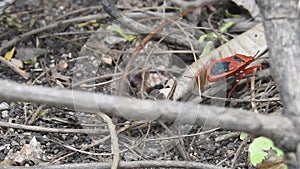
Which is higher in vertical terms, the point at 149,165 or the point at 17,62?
the point at 17,62

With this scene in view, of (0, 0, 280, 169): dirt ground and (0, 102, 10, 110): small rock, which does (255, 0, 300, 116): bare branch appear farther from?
(0, 102, 10, 110): small rock

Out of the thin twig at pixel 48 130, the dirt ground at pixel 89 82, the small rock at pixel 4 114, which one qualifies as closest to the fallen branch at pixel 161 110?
the dirt ground at pixel 89 82

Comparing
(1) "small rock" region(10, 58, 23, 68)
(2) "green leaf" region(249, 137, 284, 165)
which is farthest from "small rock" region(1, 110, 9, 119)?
(2) "green leaf" region(249, 137, 284, 165)

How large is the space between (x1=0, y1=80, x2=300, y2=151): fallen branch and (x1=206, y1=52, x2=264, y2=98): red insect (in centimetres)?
92

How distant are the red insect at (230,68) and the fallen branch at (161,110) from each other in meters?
0.92

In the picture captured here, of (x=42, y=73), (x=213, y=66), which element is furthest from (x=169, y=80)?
(x=42, y=73)

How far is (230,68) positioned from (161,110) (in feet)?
3.31

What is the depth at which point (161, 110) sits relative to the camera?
115cm

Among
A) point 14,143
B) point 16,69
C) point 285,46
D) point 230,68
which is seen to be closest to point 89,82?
point 16,69

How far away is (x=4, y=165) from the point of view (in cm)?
185

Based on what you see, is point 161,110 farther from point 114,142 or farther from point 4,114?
point 4,114

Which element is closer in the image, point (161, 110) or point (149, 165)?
point (161, 110)

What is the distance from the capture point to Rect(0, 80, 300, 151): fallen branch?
1128 millimetres

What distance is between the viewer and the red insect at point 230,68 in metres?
2.11
